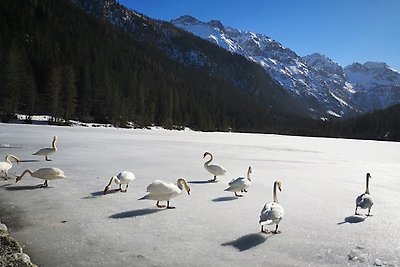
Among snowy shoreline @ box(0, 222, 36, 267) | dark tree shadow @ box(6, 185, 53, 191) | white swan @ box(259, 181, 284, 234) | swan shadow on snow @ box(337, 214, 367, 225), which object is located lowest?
dark tree shadow @ box(6, 185, 53, 191)

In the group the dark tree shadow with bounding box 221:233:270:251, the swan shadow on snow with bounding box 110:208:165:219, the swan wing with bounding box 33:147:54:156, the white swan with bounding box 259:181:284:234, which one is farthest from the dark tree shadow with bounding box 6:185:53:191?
the white swan with bounding box 259:181:284:234

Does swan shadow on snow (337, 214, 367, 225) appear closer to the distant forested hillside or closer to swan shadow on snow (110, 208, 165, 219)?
swan shadow on snow (110, 208, 165, 219)

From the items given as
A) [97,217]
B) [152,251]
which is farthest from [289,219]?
[97,217]

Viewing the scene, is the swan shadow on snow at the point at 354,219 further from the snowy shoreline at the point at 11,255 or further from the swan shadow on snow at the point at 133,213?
the snowy shoreline at the point at 11,255

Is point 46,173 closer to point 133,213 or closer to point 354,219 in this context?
point 133,213

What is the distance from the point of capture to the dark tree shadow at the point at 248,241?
5898 mm

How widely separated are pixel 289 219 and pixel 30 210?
5.76 meters

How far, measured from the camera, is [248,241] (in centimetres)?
616

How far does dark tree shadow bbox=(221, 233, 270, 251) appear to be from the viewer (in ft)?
19.4

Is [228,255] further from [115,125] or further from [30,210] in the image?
[115,125]

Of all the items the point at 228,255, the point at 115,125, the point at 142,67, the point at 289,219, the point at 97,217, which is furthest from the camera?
the point at 142,67

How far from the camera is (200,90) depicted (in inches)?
7175

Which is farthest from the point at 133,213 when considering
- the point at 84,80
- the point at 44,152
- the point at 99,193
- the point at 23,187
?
the point at 84,80

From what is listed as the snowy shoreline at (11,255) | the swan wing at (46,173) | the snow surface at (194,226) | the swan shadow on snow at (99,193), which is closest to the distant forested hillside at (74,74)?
the swan wing at (46,173)
